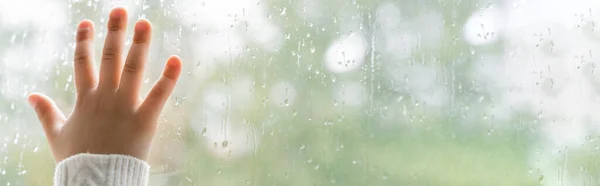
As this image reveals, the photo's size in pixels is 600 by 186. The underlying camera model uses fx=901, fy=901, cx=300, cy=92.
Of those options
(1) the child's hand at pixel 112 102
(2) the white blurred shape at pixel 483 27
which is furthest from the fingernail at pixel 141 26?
(2) the white blurred shape at pixel 483 27

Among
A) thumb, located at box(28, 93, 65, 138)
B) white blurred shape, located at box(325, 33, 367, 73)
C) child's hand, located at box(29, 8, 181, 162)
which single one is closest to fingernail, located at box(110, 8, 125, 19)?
child's hand, located at box(29, 8, 181, 162)

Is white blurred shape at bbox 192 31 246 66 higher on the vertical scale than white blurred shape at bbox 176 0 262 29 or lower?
lower

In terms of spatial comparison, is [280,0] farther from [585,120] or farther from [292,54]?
[585,120]

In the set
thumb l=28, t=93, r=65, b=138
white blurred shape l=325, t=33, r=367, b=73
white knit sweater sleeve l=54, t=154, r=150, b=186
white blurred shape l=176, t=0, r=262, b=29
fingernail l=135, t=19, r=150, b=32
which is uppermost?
white blurred shape l=176, t=0, r=262, b=29

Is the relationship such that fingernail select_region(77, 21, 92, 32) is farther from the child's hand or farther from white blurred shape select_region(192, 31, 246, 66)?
white blurred shape select_region(192, 31, 246, 66)

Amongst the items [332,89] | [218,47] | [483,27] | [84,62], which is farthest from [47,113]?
[483,27]

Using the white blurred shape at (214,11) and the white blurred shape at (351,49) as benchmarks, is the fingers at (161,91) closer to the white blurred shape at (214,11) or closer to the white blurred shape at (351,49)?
the white blurred shape at (214,11)
